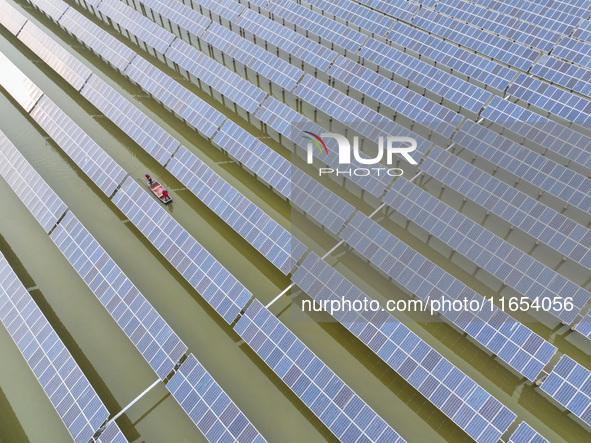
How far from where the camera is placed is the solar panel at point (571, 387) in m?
15.9

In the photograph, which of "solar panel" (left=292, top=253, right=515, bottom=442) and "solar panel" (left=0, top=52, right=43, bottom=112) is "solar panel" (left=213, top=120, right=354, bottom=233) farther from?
"solar panel" (left=0, top=52, right=43, bottom=112)

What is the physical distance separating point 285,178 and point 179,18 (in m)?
28.6

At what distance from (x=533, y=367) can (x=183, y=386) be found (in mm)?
16420

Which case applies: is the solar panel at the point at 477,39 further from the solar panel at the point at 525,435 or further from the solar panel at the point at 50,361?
the solar panel at the point at 50,361

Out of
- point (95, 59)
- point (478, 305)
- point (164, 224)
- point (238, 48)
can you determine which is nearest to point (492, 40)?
point (238, 48)

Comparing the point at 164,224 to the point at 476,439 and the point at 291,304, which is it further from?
the point at 476,439

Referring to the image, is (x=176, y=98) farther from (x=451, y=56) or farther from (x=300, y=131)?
(x=451, y=56)

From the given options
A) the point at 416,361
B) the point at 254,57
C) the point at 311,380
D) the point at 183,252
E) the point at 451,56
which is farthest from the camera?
the point at 451,56

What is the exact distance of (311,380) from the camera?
17.2m

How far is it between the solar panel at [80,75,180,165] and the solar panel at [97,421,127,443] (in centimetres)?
1698

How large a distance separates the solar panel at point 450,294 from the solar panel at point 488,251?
8.04ft

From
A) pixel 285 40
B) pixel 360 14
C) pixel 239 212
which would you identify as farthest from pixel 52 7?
pixel 239 212

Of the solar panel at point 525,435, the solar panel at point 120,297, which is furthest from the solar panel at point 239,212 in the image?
the solar panel at point 525,435

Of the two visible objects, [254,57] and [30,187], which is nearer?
[30,187]
